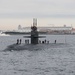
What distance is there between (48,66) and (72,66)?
9.31ft

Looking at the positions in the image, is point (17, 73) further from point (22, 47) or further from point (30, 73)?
point (22, 47)

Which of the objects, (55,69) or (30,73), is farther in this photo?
(55,69)

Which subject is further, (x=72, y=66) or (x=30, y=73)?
(x=72, y=66)

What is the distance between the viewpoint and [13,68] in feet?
131

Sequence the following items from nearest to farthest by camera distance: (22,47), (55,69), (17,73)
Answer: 1. (17,73)
2. (55,69)
3. (22,47)

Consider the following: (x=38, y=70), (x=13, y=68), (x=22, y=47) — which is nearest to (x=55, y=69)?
(x=38, y=70)

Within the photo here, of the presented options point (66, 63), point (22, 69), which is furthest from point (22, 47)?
point (22, 69)

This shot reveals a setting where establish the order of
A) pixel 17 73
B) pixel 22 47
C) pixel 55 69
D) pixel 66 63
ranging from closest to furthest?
pixel 17 73 < pixel 55 69 < pixel 66 63 < pixel 22 47

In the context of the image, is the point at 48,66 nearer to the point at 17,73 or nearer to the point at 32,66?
the point at 32,66

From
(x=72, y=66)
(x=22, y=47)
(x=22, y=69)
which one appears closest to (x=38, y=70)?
(x=22, y=69)

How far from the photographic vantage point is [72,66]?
4156 centimetres

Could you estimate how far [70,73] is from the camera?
120ft

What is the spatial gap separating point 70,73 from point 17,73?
5.50 m

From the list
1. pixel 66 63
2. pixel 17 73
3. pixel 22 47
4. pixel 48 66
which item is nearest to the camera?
pixel 17 73
